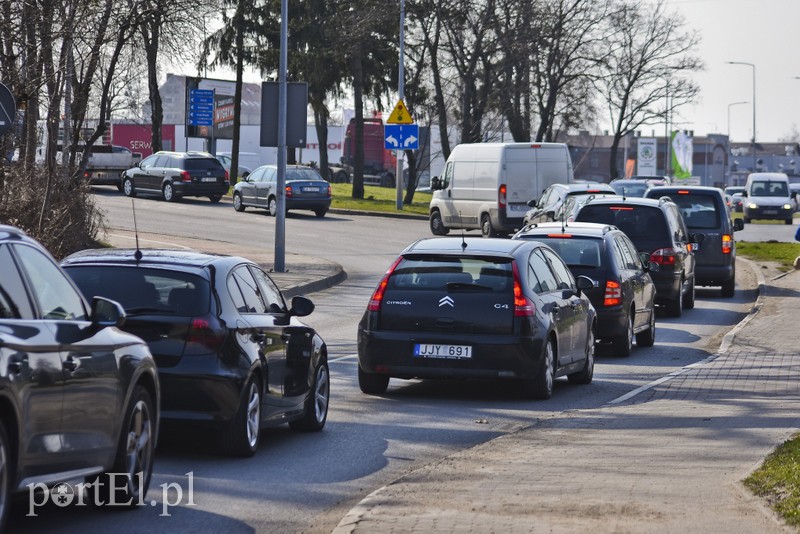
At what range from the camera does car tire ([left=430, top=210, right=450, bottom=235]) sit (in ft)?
131

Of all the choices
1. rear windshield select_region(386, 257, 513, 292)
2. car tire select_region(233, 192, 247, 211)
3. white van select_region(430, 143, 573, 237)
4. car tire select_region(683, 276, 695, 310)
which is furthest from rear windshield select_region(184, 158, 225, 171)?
rear windshield select_region(386, 257, 513, 292)

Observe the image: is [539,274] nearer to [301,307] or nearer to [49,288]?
[301,307]

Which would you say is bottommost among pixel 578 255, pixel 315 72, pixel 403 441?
pixel 403 441

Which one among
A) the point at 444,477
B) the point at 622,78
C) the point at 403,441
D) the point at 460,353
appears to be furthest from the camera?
the point at 622,78

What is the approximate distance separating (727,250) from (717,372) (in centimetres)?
1137

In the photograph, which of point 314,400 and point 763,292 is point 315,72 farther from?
point 314,400

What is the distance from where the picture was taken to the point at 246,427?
9320mm

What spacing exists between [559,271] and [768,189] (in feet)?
180

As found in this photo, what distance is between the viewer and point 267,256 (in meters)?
29.7

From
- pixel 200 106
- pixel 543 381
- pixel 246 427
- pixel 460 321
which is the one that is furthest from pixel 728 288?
pixel 200 106

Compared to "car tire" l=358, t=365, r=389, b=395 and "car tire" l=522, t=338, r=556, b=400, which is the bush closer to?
"car tire" l=358, t=365, r=389, b=395

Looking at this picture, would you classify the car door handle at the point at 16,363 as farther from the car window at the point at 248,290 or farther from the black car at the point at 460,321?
the black car at the point at 460,321

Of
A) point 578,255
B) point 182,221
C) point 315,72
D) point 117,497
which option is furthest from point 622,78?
point 117,497

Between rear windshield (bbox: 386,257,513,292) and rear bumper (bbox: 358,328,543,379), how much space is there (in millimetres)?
436
